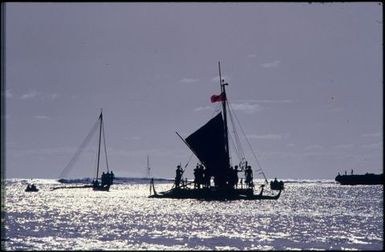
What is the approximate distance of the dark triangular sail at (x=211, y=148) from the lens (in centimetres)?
11506

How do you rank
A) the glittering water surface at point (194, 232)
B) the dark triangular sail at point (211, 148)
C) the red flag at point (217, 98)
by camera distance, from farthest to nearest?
the dark triangular sail at point (211, 148) → the red flag at point (217, 98) → the glittering water surface at point (194, 232)

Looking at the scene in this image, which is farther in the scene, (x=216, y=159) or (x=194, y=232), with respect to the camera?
(x=216, y=159)

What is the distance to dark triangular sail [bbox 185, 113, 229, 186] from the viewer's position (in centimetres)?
11506

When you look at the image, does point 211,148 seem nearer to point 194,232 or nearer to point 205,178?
point 205,178

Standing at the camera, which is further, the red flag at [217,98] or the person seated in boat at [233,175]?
the person seated in boat at [233,175]

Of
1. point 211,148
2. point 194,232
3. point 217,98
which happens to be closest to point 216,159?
point 211,148

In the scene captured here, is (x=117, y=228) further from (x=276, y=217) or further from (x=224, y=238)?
(x=276, y=217)

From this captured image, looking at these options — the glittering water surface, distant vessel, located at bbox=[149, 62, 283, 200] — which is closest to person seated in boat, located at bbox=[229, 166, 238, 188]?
distant vessel, located at bbox=[149, 62, 283, 200]

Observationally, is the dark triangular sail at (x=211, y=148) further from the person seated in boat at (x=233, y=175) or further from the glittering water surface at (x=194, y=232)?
the glittering water surface at (x=194, y=232)

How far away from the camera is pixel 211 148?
116 metres

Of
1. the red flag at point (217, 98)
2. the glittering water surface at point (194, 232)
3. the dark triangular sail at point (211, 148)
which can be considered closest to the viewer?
the glittering water surface at point (194, 232)

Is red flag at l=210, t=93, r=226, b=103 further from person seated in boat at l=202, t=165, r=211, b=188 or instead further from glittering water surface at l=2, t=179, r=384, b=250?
glittering water surface at l=2, t=179, r=384, b=250

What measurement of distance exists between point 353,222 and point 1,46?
55.3 meters

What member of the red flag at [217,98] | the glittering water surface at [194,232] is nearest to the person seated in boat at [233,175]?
the red flag at [217,98]
